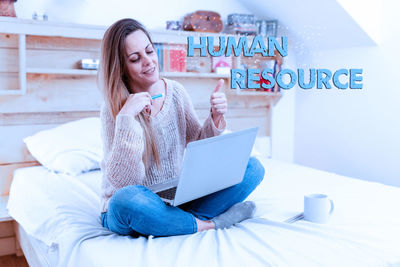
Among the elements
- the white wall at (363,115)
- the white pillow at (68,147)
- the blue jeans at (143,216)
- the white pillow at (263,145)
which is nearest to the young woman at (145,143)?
the blue jeans at (143,216)

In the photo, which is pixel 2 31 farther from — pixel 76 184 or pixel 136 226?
pixel 136 226

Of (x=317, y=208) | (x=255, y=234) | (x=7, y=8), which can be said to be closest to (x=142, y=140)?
(x=255, y=234)

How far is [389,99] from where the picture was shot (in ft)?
7.28

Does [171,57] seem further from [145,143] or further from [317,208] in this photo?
[317,208]

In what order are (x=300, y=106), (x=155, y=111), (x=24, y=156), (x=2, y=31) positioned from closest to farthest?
(x=155, y=111) < (x=2, y=31) < (x=24, y=156) < (x=300, y=106)

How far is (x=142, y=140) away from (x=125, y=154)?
6 centimetres

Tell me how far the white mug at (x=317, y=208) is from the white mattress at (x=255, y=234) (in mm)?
26

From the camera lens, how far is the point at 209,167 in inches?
43.3

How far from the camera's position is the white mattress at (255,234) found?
0.95 meters

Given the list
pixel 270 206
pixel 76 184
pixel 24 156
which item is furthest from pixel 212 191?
pixel 24 156

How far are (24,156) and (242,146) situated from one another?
134 cm

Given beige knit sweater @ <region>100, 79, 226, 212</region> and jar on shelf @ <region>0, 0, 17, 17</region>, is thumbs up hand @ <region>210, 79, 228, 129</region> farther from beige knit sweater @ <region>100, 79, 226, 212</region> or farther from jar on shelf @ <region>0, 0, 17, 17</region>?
jar on shelf @ <region>0, 0, 17, 17</region>

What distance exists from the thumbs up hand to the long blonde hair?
0.19 meters

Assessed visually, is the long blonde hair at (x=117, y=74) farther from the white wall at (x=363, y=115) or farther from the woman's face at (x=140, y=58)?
the white wall at (x=363, y=115)
